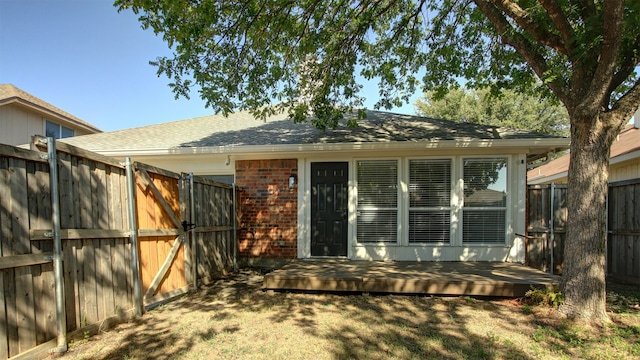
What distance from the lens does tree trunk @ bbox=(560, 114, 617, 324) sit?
3.84 m

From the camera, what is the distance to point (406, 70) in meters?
7.69

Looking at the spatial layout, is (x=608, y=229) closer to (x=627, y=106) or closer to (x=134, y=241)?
(x=627, y=106)

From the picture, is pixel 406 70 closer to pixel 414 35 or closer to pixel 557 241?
pixel 414 35

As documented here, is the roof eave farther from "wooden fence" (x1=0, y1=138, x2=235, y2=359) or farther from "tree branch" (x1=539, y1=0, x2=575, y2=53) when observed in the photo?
"tree branch" (x1=539, y1=0, x2=575, y2=53)

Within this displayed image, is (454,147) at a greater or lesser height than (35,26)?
lesser

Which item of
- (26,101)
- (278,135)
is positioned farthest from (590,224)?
(26,101)

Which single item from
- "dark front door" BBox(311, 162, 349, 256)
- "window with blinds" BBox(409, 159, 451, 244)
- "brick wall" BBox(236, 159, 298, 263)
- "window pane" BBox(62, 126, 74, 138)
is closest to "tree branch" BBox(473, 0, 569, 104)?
"window with blinds" BBox(409, 159, 451, 244)

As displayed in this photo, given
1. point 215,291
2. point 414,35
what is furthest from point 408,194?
point 215,291

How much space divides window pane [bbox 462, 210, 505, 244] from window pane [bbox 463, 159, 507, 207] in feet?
0.60

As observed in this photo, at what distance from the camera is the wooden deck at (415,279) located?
4.79 m

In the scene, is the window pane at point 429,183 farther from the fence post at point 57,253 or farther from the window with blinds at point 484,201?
the fence post at point 57,253

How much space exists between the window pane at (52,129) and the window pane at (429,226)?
15.4 meters

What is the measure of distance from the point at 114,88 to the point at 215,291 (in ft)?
35.3

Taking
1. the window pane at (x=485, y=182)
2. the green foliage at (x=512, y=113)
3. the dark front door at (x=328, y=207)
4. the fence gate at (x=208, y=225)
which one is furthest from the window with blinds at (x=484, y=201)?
the green foliage at (x=512, y=113)
